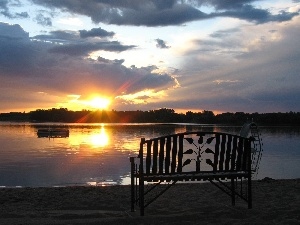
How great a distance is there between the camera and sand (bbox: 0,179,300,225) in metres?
6.87

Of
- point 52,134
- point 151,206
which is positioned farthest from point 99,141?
point 151,206

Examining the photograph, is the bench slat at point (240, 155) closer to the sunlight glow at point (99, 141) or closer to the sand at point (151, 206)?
the sand at point (151, 206)

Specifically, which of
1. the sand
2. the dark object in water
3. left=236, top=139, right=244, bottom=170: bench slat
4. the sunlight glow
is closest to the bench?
left=236, top=139, right=244, bottom=170: bench slat

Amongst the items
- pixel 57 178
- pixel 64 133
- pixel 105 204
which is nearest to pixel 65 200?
pixel 105 204

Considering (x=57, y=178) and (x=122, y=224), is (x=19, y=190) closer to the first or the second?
(x=122, y=224)

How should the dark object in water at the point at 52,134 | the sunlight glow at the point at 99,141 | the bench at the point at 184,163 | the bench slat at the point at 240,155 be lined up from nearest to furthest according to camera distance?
the bench at the point at 184,163, the bench slat at the point at 240,155, the sunlight glow at the point at 99,141, the dark object in water at the point at 52,134

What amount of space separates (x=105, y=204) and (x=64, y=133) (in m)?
67.5

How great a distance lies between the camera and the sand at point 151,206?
22.5 ft

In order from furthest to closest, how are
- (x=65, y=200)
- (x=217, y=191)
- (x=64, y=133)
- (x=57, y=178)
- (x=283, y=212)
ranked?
(x=64, y=133), (x=57, y=178), (x=217, y=191), (x=65, y=200), (x=283, y=212)

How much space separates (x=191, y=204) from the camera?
8.34m

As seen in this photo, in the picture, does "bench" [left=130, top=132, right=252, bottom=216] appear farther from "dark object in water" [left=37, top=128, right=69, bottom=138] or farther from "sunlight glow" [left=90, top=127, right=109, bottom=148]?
"dark object in water" [left=37, top=128, right=69, bottom=138]

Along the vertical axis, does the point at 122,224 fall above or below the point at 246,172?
below

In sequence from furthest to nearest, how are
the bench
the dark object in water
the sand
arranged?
the dark object in water < the bench < the sand

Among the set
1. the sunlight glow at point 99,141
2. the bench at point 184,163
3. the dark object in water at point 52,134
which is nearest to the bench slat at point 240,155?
the bench at point 184,163
